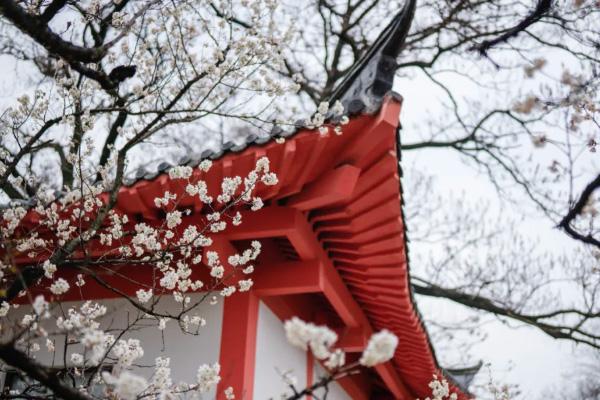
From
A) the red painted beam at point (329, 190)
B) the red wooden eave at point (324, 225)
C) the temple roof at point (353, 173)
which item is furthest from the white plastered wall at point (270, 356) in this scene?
the red painted beam at point (329, 190)

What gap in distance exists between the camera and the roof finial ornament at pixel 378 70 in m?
3.08

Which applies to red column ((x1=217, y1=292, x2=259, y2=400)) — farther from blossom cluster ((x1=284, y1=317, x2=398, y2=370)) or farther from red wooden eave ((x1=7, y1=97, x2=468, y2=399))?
blossom cluster ((x1=284, y1=317, x2=398, y2=370))

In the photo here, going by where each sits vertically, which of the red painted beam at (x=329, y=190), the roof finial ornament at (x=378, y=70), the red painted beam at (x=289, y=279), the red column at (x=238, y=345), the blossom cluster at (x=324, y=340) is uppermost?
the roof finial ornament at (x=378, y=70)

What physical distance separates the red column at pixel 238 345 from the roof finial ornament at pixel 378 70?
1.41 meters

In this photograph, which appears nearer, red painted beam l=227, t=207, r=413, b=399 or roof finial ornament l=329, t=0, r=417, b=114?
roof finial ornament l=329, t=0, r=417, b=114

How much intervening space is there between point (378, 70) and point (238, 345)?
1777mm

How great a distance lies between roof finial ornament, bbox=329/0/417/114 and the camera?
3.08m

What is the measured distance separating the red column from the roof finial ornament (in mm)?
1414

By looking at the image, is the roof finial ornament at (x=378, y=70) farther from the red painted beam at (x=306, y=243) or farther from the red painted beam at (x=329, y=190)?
the red painted beam at (x=306, y=243)

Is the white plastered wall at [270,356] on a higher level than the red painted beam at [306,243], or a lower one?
lower

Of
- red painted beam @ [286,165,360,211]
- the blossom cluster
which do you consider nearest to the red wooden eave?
→ red painted beam @ [286,165,360,211]

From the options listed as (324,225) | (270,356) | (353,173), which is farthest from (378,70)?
(270,356)

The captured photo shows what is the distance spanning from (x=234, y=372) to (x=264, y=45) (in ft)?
6.23

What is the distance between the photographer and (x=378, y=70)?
10.6 ft
